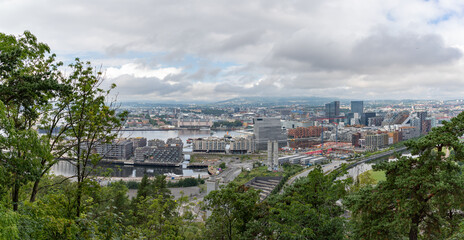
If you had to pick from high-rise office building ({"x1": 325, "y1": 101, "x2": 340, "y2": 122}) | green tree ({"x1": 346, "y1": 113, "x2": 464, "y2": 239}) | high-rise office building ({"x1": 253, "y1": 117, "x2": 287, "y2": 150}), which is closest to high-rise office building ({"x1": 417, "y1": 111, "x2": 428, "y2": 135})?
high-rise office building ({"x1": 253, "y1": 117, "x2": 287, "y2": 150})

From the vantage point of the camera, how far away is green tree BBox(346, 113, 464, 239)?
6.08 ft

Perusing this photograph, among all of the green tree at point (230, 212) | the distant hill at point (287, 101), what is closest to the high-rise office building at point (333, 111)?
the distant hill at point (287, 101)

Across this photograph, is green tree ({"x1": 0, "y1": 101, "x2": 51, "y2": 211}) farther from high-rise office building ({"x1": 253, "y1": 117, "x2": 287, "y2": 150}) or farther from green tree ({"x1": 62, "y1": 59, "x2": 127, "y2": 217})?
high-rise office building ({"x1": 253, "y1": 117, "x2": 287, "y2": 150})

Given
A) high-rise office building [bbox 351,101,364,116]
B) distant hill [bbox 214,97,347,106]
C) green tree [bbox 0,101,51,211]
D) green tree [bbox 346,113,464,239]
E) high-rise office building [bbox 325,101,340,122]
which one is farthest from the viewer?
distant hill [bbox 214,97,347,106]

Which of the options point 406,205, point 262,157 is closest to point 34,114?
point 406,205

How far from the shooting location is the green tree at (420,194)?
1.85 metres

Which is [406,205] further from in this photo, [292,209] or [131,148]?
[131,148]

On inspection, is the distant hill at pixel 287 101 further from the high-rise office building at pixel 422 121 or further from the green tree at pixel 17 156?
the green tree at pixel 17 156

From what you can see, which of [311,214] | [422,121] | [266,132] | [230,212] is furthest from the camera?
[422,121]

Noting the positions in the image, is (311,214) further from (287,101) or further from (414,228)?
(287,101)

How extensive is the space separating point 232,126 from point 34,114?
110 ft

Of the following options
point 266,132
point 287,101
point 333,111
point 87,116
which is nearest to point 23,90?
point 87,116

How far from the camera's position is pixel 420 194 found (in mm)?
1936

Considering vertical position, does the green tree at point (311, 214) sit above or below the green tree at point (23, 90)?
below
